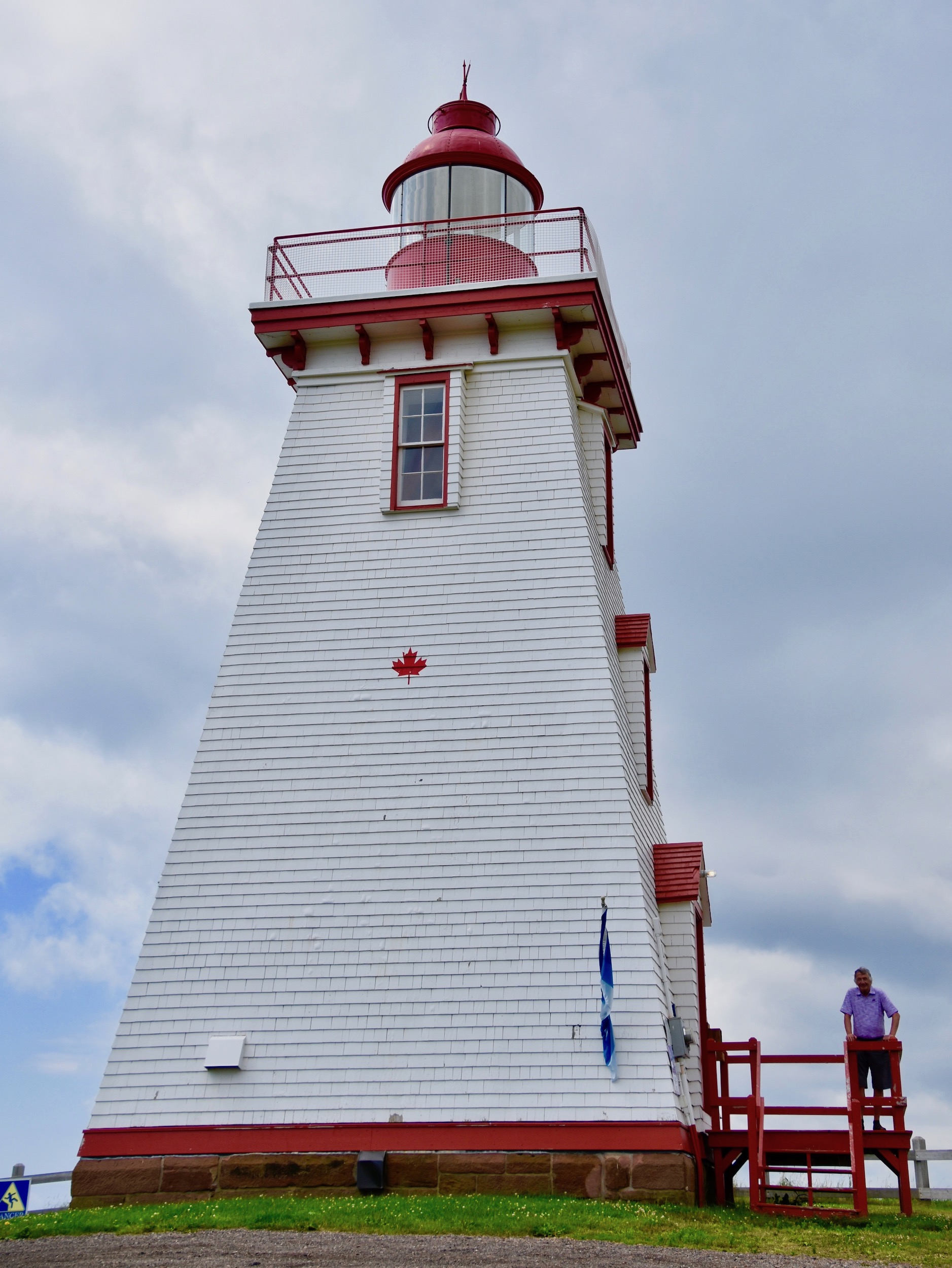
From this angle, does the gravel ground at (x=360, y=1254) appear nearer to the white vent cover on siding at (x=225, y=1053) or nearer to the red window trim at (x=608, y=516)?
the white vent cover on siding at (x=225, y=1053)

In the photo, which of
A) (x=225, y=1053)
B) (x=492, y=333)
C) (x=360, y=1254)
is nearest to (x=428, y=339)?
(x=492, y=333)

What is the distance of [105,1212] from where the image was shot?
13.6m

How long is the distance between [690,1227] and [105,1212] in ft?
19.3

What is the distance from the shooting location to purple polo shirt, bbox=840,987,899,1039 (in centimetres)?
1480

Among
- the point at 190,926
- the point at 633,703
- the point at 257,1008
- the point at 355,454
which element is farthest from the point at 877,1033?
the point at 355,454

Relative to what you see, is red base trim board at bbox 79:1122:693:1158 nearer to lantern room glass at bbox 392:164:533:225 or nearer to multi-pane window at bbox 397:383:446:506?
multi-pane window at bbox 397:383:446:506

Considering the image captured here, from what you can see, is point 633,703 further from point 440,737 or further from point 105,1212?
point 105,1212

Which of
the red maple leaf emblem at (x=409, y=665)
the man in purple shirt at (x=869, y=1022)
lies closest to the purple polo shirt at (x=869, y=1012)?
the man in purple shirt at (x=869, y=1022)

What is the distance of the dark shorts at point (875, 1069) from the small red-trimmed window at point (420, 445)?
837 cm

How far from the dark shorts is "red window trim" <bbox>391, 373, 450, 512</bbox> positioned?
8294mm

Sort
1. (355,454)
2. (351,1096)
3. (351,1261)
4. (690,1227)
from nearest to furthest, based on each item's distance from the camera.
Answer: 1. (351,1261)
2. (690,1227)
3. (351,1096)
4. (355,454)

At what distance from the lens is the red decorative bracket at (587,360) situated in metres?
19.1

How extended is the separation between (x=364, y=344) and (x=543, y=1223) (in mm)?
11721

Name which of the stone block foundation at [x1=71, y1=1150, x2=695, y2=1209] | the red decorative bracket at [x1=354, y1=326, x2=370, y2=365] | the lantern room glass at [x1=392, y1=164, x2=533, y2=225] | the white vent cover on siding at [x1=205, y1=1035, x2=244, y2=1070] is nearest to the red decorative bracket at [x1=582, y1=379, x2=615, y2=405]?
the lantern room glass at [x1=392, y1=164, x2=533, y2=225]
